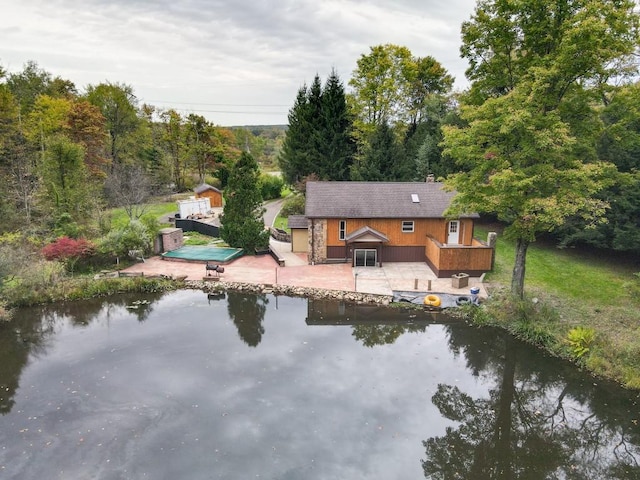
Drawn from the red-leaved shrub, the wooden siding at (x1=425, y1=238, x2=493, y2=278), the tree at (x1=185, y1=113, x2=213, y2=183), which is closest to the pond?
the red-leaved shrub

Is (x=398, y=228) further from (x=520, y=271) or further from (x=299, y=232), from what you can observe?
(x=520, y=271)

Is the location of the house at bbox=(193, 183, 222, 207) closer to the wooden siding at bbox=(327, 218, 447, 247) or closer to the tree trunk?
the wooden siding at bbox=(327, 218, 447, 247)

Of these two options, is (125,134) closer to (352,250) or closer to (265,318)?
(352,250)

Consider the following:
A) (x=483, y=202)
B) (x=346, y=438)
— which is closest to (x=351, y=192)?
(x=483, y=202)

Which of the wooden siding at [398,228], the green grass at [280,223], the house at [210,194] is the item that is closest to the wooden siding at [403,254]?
the wooden siding at [398,228]

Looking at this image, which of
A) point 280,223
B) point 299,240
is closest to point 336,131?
point 280,223

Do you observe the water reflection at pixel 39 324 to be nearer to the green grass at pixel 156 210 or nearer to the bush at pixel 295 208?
the green grass at pixel 156 210
